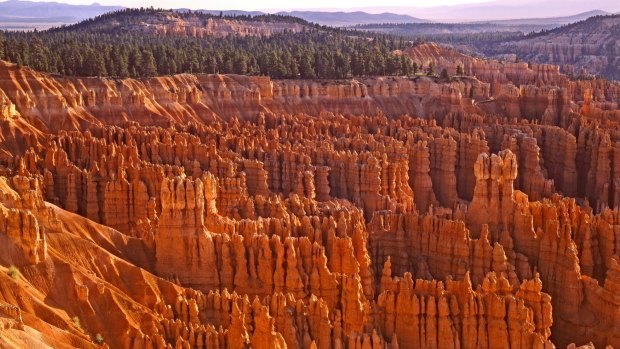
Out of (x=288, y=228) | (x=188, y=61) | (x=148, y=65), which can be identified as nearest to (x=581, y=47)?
(x=188, y=61)

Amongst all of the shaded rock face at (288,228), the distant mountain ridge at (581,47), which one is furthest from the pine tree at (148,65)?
the distant mountain ridge at (581,47)

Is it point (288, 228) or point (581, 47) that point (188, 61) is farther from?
point (581, 47)

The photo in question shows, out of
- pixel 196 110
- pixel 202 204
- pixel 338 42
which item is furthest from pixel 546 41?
pixel 202 204

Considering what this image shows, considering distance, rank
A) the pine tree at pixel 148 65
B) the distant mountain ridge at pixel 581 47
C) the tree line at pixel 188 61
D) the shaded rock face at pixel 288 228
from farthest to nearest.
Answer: the distant mountain ridge at pixel 581 47, the pine tree at pixel 148 65, the tree line at pixel 188 61, the shaded rock face at pixel 288 228

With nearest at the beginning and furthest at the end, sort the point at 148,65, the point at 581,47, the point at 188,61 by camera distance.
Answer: the point at 148,65, the point at 188,61, the point at 581,47

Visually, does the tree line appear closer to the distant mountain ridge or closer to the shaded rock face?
the shaded rock face

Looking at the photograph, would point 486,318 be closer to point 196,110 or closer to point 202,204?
point 202,204

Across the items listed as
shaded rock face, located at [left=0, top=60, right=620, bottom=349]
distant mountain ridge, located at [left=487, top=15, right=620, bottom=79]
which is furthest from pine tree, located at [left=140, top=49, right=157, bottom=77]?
distant mountain ridge, located at [left=487, top=15, right=620, bottom=79]

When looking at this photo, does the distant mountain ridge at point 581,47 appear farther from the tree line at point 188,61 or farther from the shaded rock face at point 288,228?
the shaded rock face at point 288,228
